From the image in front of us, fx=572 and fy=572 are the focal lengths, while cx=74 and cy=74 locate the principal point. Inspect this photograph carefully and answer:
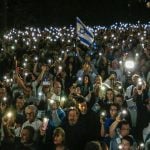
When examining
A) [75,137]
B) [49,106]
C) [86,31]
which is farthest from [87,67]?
[75,137]

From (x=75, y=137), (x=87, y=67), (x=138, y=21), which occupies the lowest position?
(x=75, y=137)

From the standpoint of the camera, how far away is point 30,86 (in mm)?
11898

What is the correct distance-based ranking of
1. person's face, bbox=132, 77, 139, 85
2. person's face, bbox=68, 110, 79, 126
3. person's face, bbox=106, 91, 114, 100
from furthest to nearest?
person's face, bbox=132, 77, 139, 85 < person's face, bbox=106, 91, 114, 100 < person's face, bbox=68, 110, 79, 126

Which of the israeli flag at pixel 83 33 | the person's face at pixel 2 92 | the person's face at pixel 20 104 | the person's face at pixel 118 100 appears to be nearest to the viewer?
the person's face at pixel 20 104

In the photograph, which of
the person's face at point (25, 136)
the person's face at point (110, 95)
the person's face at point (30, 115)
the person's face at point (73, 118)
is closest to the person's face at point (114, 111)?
the person's face at point (73, 118)

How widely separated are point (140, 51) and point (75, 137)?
11456 mm

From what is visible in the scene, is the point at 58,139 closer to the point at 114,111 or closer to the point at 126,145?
the point at 126,145

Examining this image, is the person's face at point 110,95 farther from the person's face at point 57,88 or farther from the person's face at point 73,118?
the person's face at point 73,118

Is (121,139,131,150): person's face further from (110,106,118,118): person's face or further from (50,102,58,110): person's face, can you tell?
(50,102,58,110): person's face

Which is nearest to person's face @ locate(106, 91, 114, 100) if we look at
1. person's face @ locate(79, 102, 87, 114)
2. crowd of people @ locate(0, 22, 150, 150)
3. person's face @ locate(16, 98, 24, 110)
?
crowd of people @ locate(0, 22, 150, 150)

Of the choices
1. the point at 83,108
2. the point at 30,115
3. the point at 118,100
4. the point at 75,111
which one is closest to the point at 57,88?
the point at 118,100

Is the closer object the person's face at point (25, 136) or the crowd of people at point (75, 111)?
the person's face at point (25, 136)

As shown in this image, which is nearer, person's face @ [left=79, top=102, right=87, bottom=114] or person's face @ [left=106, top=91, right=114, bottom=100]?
person's face @ [left=79, top=102, right=87, bottom=114]

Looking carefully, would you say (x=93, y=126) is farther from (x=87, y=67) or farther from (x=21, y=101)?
(x=87, y=67)
